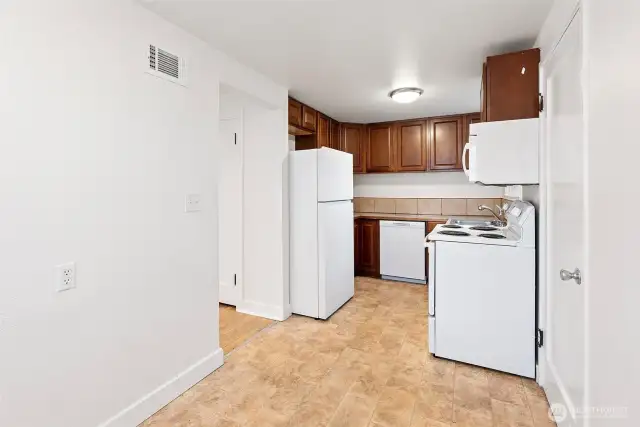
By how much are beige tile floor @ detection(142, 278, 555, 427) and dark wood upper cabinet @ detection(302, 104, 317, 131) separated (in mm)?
2278

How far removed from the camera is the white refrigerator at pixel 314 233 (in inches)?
131

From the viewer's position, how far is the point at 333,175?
3555 millimetres

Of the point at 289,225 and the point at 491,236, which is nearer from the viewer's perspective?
the point at 491,236

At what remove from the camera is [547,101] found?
6.56ft

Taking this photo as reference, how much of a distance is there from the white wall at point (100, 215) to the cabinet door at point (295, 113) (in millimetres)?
1234

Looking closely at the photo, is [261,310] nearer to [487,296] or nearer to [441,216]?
[487,296]

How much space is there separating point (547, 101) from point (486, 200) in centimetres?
294

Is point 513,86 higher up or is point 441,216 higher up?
point 513,86

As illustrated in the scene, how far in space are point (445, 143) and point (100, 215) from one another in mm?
4167

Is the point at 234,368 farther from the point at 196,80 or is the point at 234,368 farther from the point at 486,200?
the point at 486,200

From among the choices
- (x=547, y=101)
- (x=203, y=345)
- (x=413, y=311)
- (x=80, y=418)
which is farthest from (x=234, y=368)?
(x=547, y=101)

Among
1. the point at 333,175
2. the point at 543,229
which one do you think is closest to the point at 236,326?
the point at 333,175

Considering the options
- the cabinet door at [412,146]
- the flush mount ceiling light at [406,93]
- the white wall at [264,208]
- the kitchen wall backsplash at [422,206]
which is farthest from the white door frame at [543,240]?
the kitchen wall backsplash at [422,206]

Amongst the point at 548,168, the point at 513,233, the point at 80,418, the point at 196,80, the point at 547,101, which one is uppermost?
the point at 196,80
